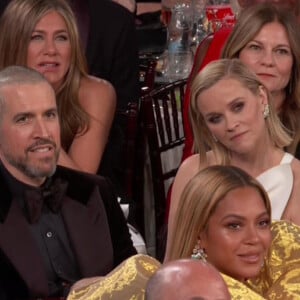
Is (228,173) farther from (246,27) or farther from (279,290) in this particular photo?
(246,27)

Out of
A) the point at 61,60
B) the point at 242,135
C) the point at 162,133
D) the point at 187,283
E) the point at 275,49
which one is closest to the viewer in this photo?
the point at 187,283

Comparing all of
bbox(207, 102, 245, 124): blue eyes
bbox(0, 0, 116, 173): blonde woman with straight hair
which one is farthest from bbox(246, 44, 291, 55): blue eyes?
bbox(0, 0, 116, 173): blonde woman with straight hair

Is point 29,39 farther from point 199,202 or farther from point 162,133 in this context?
point 199,202

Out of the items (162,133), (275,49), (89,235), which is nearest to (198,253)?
(89,235)

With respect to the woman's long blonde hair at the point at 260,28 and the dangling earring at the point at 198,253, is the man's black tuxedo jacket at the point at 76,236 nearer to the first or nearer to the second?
the dangling earring at the point at 198,253

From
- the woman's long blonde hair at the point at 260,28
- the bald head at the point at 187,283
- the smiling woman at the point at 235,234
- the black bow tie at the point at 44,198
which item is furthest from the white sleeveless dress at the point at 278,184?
the bald head at the point at 187,283

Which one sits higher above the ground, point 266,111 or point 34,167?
point 266,111

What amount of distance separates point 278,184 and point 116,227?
491 mm

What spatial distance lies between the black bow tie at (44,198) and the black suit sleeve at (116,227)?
0.14 m

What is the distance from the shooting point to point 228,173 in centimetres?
296

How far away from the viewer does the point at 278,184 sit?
11.3ft

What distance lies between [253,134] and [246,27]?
1.78 ft

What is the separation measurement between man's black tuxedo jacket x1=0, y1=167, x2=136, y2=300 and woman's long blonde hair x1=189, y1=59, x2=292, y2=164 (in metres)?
0.33

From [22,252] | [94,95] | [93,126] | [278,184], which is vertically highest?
[94,95]
